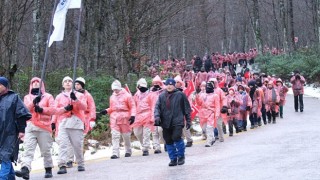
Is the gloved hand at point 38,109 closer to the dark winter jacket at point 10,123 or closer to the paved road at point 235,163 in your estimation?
the paved road at point 235,163

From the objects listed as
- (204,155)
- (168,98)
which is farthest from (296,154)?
(168,98)

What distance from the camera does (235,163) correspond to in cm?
1287

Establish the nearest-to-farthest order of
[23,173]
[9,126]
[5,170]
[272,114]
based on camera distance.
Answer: [5,170]
[9,126]
[23,173]
[272,114]

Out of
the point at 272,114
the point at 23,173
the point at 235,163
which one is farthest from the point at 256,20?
the point at 23,173

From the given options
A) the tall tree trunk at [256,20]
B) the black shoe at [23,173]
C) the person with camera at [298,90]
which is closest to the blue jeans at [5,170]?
the black shoe at [23,173]

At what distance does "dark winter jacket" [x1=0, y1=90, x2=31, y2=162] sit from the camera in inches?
388

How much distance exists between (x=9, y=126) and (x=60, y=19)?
391 centimetres

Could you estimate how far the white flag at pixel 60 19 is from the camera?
13109 mm

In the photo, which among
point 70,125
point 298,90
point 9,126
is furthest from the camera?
point 298,90

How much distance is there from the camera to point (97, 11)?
2466cm

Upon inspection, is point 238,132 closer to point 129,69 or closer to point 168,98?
point 129,69

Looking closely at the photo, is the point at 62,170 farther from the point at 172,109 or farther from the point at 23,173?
the point at 172,109

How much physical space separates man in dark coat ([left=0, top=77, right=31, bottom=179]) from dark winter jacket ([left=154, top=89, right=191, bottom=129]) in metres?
3.65

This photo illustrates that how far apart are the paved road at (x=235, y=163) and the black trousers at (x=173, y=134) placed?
568 millimetres
